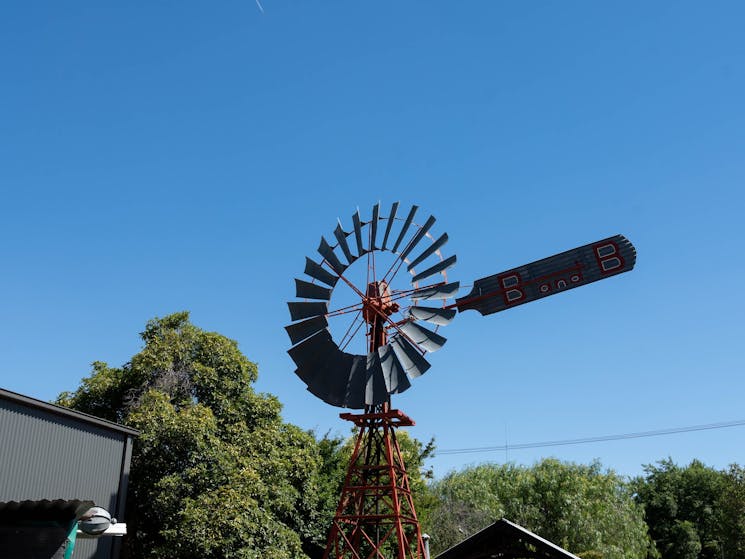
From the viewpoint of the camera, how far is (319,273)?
18.5 metres

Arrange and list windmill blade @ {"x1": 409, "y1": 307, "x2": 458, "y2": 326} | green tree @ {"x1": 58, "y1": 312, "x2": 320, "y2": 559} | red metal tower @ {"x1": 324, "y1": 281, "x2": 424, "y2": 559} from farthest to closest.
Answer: green tree @ {"x1": 58, "y1": 312, "x2": 320, "y2": 559}
windmill blade @ {"x1": 409, "y1": 307, "x2": 458, "y2": 326}
red metal tower @ {"x1": 324, "y1": 281, "x2": 424, "y2": 559}

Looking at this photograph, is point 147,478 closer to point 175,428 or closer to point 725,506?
point 175,428

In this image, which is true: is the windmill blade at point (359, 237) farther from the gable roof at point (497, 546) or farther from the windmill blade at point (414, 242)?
the gable roof at point (497, 546)

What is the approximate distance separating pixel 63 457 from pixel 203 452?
4.83 m

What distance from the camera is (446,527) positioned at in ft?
110

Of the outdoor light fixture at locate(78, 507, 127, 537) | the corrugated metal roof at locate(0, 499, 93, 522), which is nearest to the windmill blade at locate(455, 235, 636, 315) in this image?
the outdoor light fixture at locate(78, 507, 127, 537)

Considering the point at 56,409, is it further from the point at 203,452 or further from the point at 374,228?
the point at 374,228

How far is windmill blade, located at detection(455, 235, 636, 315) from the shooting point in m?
17.2

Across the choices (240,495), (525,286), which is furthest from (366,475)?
(525,286)

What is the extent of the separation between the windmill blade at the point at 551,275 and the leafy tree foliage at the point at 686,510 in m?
31.8

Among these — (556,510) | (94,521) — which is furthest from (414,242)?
(556,510)

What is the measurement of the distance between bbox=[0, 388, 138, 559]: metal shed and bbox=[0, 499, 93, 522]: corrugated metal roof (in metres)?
7.07

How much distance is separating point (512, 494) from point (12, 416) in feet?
96.5

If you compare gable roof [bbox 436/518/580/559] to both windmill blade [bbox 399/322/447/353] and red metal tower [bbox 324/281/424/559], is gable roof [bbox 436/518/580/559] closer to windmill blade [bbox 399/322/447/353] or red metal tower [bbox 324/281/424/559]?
red metal tower [bbox 324/281/424/559]
